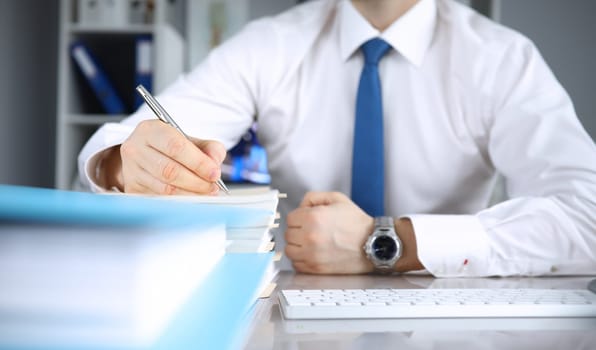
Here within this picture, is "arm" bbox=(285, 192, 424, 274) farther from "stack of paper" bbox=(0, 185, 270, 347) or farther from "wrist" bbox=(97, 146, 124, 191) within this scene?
"stack of paper" bbox=(0, 185, 270, 347)

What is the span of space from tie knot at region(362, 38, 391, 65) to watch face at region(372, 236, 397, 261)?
1.93ft

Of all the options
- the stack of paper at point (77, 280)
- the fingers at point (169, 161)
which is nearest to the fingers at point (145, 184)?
the fingers at point (169, 161)

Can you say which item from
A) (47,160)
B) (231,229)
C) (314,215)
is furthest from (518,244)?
(47,160)

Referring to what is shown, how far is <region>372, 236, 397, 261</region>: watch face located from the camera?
35.2 inches

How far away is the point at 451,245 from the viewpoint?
2.90 ft

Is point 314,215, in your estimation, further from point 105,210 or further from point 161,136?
point 105,210

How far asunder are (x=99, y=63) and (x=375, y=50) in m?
1.89

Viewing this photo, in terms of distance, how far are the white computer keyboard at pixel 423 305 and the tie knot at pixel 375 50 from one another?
0.85 meters

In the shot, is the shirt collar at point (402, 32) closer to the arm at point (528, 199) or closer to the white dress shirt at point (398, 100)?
the white dress shirt at point (398, 100)

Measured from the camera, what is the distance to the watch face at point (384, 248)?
893 millimetres

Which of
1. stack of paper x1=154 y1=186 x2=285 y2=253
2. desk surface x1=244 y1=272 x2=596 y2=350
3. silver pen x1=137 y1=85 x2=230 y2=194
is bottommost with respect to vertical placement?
desk surface x1=244 y1=272 x2=596 y2=350

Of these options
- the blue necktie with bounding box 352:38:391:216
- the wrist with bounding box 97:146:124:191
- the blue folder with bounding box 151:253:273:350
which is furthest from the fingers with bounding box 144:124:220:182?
the blue necktie with bounding box 352:38:391:216

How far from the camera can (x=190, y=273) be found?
358 millimetres

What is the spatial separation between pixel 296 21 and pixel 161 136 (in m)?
0.84
